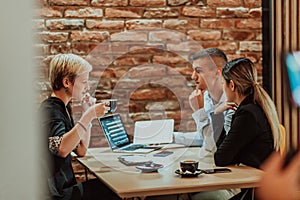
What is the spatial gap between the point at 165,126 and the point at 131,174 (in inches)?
38.4

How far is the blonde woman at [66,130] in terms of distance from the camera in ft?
8.55

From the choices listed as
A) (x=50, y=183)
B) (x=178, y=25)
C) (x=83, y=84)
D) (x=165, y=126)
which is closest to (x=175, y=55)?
(x=178, y=25)

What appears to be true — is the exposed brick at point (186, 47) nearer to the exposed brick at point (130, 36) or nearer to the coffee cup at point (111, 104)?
the exposed brick at point (130, 36)

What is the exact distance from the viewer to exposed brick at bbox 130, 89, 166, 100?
3445 millimetres

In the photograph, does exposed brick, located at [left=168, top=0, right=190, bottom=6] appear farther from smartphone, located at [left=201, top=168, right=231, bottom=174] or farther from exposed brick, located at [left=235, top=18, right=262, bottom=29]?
smartphone, located at [left=201, top=168, right=231, bottom=174]

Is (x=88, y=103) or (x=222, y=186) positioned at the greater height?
(x=88, y=103)

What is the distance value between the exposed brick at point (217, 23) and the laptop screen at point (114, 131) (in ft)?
2.92

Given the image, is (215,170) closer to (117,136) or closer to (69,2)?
(117,136)

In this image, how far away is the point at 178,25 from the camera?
3467mm

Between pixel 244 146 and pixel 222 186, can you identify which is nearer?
pixel 222 186

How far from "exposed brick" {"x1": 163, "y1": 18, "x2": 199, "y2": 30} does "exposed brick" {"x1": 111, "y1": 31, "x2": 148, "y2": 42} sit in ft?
0.55

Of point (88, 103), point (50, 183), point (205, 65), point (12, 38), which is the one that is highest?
point (12, 38)

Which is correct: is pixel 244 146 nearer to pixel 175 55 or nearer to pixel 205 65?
pixel 205 65

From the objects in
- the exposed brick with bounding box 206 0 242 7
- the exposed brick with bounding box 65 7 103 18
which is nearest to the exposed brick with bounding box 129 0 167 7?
the exposed brick with bounding box 65 7 103 18
